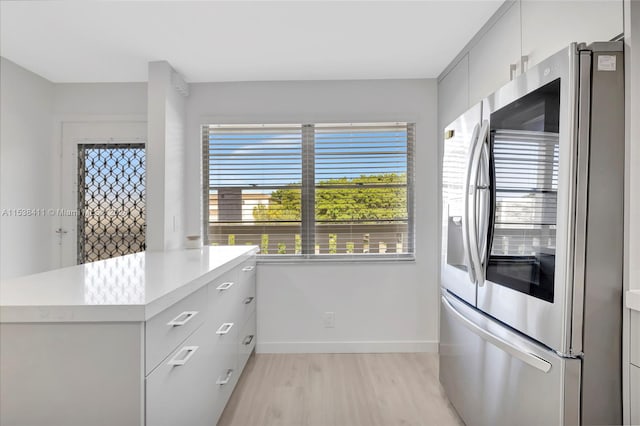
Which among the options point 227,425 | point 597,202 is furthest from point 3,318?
point 597,202

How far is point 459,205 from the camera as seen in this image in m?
1.85

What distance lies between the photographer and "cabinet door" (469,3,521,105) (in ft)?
6.03

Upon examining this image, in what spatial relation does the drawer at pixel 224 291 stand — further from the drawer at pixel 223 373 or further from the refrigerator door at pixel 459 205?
the refrigerator door at pixel 459 205

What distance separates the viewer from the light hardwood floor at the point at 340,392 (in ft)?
6.74

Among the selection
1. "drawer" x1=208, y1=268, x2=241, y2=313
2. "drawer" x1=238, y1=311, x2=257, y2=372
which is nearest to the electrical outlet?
"drawer" x1=238, y1=311, x2=257, y2=372

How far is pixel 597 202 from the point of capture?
1106mm

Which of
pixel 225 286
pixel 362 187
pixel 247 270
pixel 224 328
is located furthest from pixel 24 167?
pixel 362 187

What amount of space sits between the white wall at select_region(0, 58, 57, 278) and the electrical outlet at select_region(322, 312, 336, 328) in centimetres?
247

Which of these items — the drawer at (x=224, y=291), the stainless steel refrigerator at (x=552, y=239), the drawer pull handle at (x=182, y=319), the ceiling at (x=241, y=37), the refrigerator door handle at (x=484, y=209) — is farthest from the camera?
the ceiling at (x=241, y=37)

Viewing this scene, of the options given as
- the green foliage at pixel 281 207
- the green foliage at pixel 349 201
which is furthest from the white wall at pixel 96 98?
the green foliage at pixel 349 201

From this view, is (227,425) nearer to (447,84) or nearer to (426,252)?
(426,252)

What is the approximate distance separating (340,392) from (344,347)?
657 mm

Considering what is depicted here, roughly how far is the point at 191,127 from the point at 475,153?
2.39 meters

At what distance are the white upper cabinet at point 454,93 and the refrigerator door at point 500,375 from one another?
1.36m
